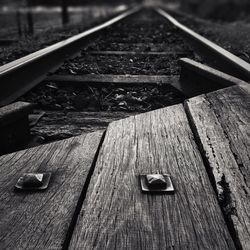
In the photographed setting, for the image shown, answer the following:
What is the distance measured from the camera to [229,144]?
1666mm

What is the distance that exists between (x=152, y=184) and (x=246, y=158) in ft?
1.49

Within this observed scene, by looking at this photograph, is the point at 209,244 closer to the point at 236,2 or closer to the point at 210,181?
the point at 210,181

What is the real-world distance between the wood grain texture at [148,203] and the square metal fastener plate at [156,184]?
0.02 m

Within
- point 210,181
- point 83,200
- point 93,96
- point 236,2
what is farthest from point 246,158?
point 236,2

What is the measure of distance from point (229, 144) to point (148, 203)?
584 mm

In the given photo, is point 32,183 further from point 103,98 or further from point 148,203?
point 103,98

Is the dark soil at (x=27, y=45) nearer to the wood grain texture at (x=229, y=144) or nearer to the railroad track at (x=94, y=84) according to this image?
the railroad track at (x=94, y=84)

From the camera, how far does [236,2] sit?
22328 mm

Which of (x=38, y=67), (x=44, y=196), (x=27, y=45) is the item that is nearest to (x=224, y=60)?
(x=38, y=67)

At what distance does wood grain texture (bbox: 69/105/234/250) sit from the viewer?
1.09 m

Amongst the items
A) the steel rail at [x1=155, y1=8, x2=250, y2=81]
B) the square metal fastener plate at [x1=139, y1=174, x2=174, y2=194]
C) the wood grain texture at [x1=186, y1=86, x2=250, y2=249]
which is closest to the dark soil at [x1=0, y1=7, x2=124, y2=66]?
the steel rail at [x1=155, y1=8, x2=250, y2=81]

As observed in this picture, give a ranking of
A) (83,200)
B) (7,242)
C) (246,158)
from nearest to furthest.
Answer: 1. (7,242)
2. (83,200)
3. (246,158)

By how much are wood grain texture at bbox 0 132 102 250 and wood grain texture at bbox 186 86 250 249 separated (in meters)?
0.51

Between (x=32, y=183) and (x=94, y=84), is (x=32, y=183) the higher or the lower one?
the higher one
